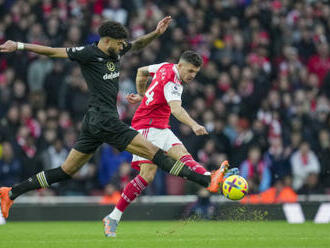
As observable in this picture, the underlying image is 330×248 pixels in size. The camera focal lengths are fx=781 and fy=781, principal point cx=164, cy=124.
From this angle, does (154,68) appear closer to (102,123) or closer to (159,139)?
(159,139)

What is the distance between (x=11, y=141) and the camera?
16.2 metres

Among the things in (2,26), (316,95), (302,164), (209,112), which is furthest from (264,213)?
(2,26)

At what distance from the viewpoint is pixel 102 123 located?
938 centimetres

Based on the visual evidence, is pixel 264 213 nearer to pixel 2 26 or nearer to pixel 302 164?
pixel 302 164

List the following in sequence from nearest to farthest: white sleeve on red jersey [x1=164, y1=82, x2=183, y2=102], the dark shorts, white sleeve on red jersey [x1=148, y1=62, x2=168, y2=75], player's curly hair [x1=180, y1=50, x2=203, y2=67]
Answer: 1. the dark shorts
2. white sleeve on red jersey [x1=164, y1=82, x2=183, y2=102]
3. player's curly hair [x1=180, y1=50, x2=203, y2=67]
4. white sleeve on red jersey [x1=148, y1=62, x2=168, y2=75]

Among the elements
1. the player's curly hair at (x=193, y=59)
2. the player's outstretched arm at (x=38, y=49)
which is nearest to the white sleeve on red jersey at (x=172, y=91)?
the player's curly hair at (x=193, y=59)

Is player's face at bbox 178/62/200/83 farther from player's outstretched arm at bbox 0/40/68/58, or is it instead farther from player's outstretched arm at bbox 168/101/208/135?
player's outstretched arm at bbox 0/40/68/58

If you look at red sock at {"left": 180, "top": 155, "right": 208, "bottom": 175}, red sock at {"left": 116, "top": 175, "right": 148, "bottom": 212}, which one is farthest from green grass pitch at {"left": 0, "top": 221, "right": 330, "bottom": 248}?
red sock at {"left": 180, "top": 155, "right": 208, "bottom": 175}

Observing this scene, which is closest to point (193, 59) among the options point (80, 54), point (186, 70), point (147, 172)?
point (186, 70)

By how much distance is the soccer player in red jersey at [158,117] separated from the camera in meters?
9.99

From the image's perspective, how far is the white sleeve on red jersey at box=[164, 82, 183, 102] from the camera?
975 centimetres

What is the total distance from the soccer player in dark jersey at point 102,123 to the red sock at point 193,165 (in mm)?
345

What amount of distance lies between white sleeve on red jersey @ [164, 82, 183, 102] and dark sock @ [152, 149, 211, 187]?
817 mm

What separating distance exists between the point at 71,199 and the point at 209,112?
11.6ft
